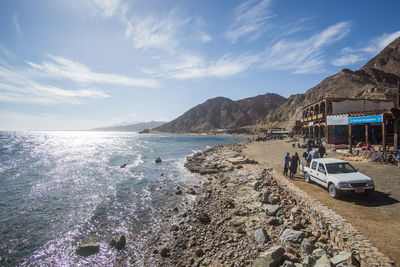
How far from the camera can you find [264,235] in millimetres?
6855

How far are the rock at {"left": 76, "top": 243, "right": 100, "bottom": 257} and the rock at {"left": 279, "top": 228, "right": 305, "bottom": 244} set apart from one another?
7389 mm

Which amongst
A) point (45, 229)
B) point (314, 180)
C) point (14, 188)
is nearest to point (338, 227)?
point (314, 180)

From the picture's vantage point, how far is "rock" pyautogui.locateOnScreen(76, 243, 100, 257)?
26.1 ft

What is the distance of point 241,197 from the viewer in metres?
11.8

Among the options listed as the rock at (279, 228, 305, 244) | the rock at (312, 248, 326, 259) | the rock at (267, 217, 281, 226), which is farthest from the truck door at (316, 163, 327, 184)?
the rock at (312, 248, 326, 259)

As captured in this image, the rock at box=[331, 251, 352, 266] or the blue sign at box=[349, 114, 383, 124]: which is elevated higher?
the blue sign at box=[349, 114, 383, 124]

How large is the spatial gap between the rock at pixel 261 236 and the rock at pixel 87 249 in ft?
21.4

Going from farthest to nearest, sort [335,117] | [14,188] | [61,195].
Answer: [335,117] → [14,188] → [61,195]

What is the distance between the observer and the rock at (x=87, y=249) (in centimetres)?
797

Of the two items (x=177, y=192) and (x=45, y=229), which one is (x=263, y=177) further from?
(x=45, y=229)

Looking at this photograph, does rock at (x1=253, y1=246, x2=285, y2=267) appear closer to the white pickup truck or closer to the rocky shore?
the rocky shore

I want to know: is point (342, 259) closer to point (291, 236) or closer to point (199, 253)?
point (291, 236)

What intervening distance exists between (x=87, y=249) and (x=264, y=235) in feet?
23.6

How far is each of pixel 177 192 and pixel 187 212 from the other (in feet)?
12.6
